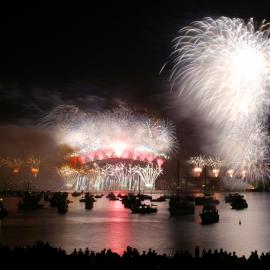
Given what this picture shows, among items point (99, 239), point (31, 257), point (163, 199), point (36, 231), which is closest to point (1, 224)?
point (36, 231)

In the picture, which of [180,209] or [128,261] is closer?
[128,261]

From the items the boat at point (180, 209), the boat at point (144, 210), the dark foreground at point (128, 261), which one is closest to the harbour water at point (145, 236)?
the boat at point (180, 209)

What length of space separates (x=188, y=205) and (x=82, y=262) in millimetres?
74031

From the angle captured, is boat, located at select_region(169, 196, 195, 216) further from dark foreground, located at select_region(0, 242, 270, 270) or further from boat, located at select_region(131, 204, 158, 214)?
dark foreground, located at select_region(0, 242, 270, 270)

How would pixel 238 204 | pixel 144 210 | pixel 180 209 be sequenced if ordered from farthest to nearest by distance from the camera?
pixel 238 204, pixel 144 210, pixel 180 209

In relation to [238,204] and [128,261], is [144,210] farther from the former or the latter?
[128,261]

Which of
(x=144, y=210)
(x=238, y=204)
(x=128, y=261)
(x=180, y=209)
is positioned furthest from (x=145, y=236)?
(x=238, y=204)

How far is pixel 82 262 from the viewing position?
22625 millimetres

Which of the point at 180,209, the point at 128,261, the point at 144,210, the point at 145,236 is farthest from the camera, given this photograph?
the point at 144,210

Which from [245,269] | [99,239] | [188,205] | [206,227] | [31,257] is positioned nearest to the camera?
[245,269]

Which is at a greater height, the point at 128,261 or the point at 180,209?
the point at 180,209

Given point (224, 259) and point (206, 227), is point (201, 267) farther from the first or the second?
point (206, 227)

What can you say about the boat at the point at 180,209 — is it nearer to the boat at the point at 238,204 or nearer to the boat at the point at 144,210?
the boat at the point at 144,210

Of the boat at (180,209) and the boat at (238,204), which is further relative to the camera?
the boat at (238,204)
